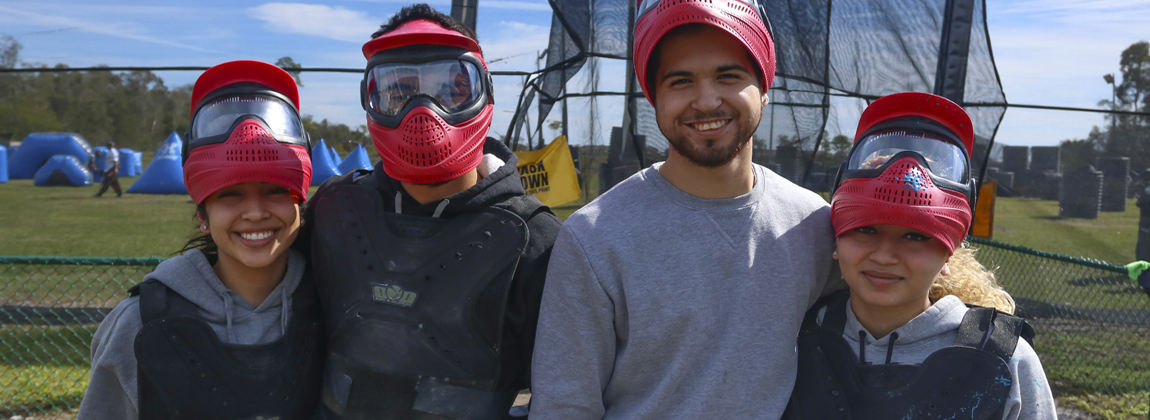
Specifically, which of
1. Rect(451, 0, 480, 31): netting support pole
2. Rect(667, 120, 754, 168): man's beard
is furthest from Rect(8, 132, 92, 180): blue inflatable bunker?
Rect(667, 120, 754, 168): man's beard

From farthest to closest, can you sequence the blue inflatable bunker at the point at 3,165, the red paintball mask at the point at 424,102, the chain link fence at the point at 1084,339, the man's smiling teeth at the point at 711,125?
the blue inflatable bunker at the point at 3,165, the chain link fence at the point at 1084,339, the red paintball mask at the point at 424,102, the man's smiling teeth at the point at 711,125

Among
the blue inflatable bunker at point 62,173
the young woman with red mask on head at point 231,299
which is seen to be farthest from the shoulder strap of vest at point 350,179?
the blue inflatable bunker at point 62,173

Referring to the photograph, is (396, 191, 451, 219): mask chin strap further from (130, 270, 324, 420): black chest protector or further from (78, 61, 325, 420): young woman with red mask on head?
(130, 270, 324, 420): black chest protector

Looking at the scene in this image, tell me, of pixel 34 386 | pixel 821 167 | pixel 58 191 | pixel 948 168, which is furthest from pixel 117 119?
pixel 948 168

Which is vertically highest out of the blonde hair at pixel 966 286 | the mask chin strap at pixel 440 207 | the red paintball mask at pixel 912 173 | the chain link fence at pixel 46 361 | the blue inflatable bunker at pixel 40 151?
the red paintball mask at pixel 912 173

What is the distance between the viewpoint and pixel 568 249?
5.81 feet

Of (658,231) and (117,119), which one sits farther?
(117,119)

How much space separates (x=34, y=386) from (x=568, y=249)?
5.41 m

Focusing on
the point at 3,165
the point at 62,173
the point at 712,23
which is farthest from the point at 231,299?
the point at 3,165

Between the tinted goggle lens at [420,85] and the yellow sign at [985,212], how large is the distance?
444cm

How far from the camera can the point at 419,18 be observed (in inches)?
89.2

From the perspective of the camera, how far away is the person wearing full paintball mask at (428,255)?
2012 mm

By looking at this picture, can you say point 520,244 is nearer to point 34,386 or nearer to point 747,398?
point 747,398

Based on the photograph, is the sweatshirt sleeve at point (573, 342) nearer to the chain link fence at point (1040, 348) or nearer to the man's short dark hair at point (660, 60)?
the man's short dark hair at point (660, 60)
